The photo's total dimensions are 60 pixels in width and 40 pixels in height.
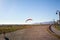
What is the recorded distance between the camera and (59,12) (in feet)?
178
